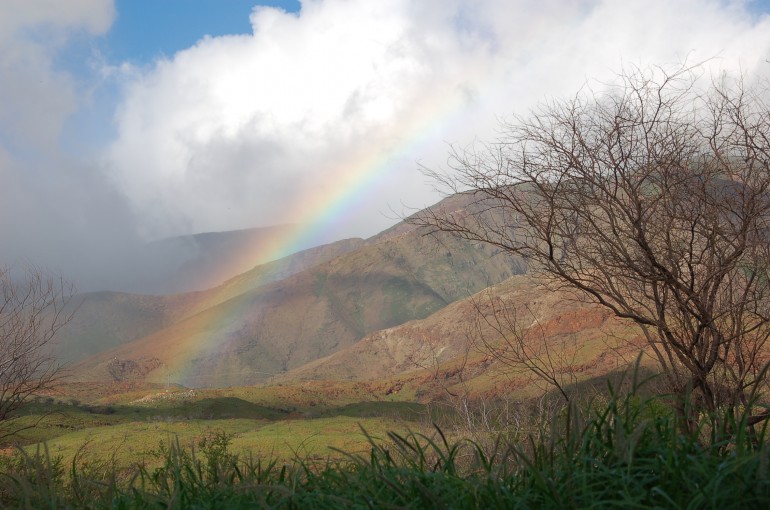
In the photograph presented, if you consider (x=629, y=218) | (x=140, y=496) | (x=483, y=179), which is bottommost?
(x=140, y=496)

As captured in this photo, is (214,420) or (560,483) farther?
(214,420)

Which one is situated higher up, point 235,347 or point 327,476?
point 235,347

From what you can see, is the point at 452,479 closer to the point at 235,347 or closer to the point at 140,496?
the point at 140,496

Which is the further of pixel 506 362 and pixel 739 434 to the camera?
pixel 506 362

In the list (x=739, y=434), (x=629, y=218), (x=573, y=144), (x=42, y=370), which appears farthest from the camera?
(x=42, y=370)

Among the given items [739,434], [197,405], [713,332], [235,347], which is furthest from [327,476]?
[235,347]

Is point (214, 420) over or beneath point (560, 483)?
beneath

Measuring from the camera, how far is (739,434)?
2.66 m

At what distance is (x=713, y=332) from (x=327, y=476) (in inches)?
197

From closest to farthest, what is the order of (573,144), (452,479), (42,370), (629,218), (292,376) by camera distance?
(452,479) < (629,218) < (573,144) < (42,370) < (292,376)

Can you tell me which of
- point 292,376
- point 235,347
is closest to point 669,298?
point 292,376

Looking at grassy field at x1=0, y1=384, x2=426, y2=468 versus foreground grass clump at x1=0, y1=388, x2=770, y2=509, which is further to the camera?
grassy field at x1=0, y1=384, x2=426, y2=468

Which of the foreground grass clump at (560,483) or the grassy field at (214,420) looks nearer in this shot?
the foreground grass clump at (560,483)

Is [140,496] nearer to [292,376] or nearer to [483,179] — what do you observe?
[483,179]
